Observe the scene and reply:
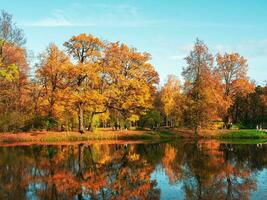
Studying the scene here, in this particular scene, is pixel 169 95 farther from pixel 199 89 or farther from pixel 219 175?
pixel 219 175

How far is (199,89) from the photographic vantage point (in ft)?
183

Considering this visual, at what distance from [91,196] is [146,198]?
2.54 m

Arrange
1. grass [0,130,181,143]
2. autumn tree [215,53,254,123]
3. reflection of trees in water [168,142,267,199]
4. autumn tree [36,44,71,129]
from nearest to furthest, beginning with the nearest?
reflection of trees in water [168,142,267,199] < grass [0,130,181,143] < autumn tree [36,44,71,129] < autumn tree [215,53,254,123]

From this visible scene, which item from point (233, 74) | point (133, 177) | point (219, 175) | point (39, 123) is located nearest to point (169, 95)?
point (233, 74)

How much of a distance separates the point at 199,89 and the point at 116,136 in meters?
15.0

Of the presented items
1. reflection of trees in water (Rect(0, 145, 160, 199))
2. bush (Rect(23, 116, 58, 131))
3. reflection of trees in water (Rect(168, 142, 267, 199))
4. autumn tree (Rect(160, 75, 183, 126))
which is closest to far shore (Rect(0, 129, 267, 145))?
bush (Rect(23, 116, 58, 131))

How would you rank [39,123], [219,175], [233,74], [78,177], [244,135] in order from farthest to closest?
[233,74]
[244,135]
[39,123]
[219,175]
[78,177]

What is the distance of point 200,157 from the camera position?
99.0ft

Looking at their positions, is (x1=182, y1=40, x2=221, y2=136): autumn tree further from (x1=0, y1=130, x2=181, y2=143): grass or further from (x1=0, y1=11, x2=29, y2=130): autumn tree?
(x1=0, y1=11, x2=29, y2=130): autumn tree

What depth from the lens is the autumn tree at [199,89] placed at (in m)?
55.8

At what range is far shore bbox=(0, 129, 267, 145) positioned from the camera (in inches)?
1914

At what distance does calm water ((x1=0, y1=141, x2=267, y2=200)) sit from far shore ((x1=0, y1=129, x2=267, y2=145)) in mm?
18210

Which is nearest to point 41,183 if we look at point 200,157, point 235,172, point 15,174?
point 15,174

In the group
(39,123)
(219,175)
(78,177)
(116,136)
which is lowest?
(78,177)
